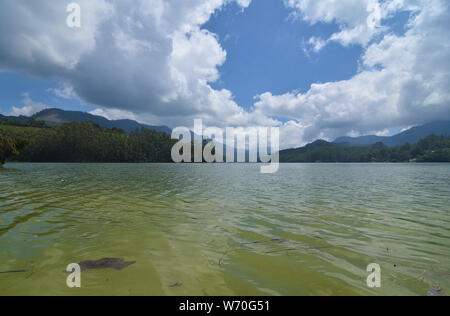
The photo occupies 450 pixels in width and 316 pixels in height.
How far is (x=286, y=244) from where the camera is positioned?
7.17 meters

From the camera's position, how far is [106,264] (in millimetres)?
5387

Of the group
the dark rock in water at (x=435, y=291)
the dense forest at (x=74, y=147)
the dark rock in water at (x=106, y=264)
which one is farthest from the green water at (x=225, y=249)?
the dense forest at (x=74, y=147)

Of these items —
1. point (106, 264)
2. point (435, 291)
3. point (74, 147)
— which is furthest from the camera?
point (74, 147)

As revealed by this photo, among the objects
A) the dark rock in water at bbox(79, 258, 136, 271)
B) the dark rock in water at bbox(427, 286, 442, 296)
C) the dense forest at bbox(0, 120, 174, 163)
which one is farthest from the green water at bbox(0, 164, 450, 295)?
the dense forest at bbox(0, 120, 174, 163)

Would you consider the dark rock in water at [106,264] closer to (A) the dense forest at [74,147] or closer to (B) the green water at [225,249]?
(B) the green water at [225,249]

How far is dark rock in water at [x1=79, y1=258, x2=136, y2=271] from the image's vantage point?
5199mm

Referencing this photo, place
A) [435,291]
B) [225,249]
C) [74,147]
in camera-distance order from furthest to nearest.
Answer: [74,147] < [225,249] < [435,291]

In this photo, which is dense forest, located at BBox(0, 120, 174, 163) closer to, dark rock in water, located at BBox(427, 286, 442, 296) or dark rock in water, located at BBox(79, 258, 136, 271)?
dark rock in water, located at BBox(79, 258, 136, 271)

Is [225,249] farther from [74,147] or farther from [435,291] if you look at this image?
[74,147]

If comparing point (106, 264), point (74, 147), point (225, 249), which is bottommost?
point (225, 249)

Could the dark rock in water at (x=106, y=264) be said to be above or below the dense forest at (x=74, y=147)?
below

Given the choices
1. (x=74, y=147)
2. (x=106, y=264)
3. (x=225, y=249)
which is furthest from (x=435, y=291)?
(x=74, y=147)

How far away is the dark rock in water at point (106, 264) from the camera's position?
5199 mm
